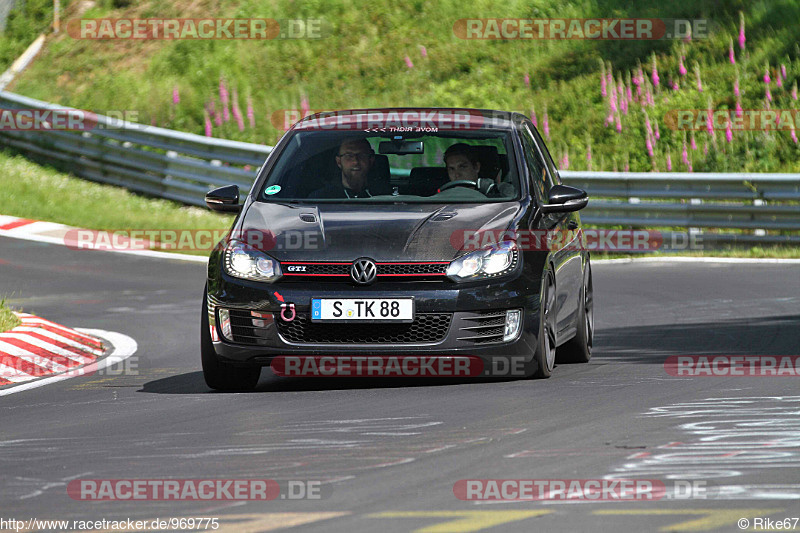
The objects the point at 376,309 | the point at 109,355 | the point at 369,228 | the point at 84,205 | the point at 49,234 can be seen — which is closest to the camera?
the point at 376,309

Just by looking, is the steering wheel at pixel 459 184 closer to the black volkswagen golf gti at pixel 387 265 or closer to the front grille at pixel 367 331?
the black volkswagen golf gti at pixel 387 265

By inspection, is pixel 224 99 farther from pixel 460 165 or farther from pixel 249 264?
pixel 249 264

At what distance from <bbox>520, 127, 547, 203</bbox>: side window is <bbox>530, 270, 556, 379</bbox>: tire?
2.52ft

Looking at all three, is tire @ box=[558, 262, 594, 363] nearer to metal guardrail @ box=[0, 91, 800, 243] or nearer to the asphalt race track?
the asphalt race track

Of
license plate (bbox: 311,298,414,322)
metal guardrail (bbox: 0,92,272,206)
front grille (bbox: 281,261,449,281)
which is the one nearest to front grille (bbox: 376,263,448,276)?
front grille (bbox: 281,261,449,281)

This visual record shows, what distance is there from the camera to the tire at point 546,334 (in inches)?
Answer: 366

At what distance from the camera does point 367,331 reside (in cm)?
898

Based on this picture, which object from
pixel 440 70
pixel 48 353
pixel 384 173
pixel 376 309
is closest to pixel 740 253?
pixel 384 173

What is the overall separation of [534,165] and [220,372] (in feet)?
8.47

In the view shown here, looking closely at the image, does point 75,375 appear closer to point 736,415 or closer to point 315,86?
point 736,415

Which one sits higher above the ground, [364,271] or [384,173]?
[384,173]

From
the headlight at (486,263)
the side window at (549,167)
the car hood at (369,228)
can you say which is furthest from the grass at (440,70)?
the headlight at (486,263)

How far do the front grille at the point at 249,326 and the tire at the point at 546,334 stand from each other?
159 cm

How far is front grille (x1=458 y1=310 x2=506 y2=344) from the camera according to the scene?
902 centimetres
